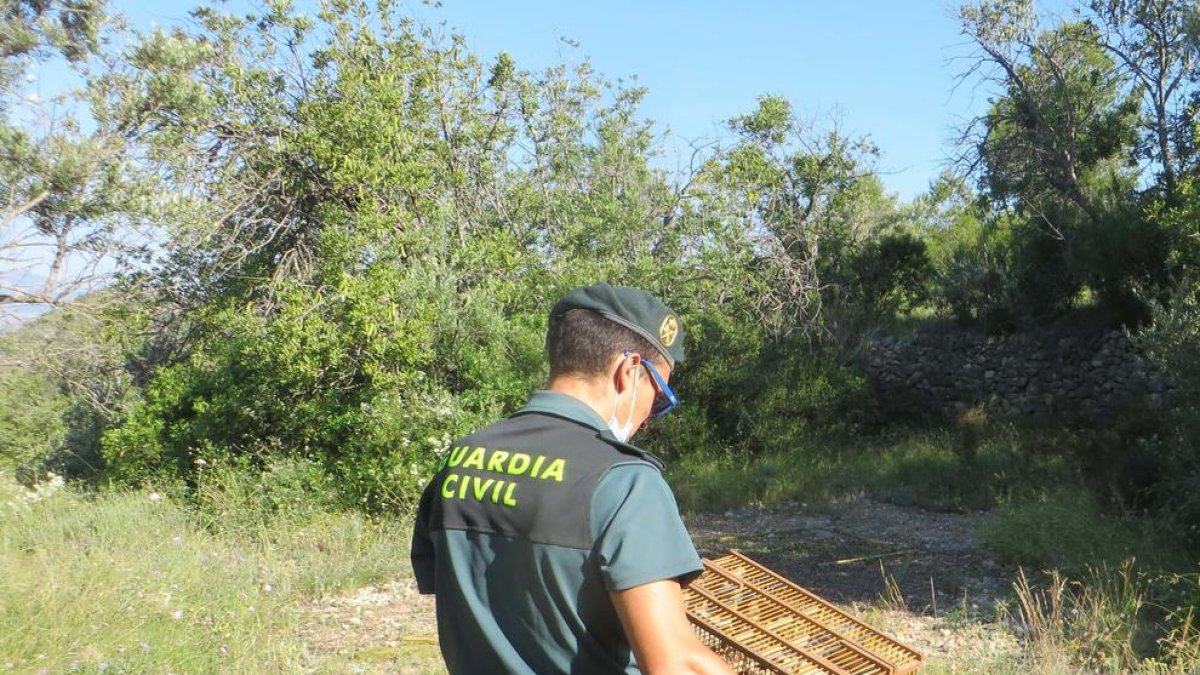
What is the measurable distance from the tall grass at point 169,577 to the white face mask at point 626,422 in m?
3.54

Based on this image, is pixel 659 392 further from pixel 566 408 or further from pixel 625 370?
pixel 566 408

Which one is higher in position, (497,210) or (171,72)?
(171,72)

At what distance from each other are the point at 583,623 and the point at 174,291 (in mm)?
10194

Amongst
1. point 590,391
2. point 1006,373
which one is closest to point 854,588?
point 590,391

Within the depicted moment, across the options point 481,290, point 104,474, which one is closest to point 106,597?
point 481,290

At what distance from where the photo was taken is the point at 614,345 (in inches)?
74.7

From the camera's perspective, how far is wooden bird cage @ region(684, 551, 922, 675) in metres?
3.45

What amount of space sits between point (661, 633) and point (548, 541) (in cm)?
23

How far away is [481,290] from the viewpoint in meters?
10.4

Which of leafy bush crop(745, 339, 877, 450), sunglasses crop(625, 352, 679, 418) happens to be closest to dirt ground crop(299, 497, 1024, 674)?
leafy bush crop(745, 339, 877, 450)

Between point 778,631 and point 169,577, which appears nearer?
point 778,631

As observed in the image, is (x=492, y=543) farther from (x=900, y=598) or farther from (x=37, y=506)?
(x=37, y=506)

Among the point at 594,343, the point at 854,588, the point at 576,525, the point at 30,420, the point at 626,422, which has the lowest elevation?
the point at 30,420

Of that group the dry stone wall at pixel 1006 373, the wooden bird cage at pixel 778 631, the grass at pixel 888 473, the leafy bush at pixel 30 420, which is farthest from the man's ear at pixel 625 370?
the dry stone wall at pixel 1006 373
